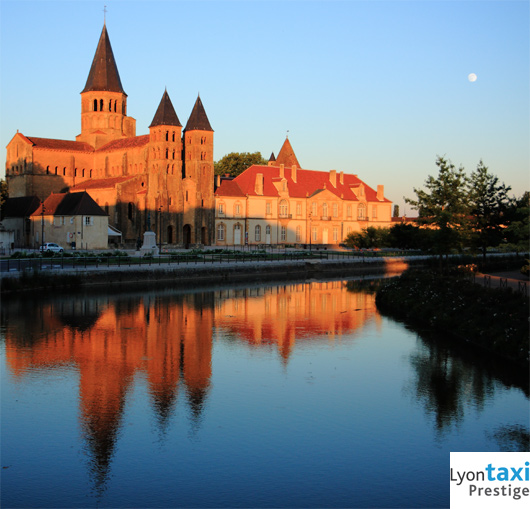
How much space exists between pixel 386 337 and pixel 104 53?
6769 cm

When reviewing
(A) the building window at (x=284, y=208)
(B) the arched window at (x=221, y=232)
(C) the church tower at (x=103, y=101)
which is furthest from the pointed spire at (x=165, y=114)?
(A) the building window at (x=284, y=208)

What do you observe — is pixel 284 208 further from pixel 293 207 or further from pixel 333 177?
pixel 333 177

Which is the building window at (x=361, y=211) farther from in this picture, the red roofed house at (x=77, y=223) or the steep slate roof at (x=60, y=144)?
the red roofed house at (x=77, y=223)

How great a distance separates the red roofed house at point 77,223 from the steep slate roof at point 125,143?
12686 mm

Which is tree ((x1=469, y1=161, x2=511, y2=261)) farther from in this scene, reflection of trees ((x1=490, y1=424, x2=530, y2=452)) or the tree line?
reflection of trees ((x1=490, y1=424, x2=530, y2=452))

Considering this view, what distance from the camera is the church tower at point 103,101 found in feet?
276

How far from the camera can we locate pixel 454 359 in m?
24.1

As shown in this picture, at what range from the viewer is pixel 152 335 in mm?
28500

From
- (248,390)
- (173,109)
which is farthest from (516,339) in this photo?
(173,109)

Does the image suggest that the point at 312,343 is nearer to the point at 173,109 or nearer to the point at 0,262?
the point at 0,262

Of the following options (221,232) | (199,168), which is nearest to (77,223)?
(199,168)

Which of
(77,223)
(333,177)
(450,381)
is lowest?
(450,381)

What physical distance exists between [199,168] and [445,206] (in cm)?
3373

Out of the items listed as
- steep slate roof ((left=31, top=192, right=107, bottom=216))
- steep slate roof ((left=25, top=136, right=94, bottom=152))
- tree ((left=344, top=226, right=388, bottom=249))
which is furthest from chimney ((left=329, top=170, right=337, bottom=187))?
steep slate roof ((left=31, top=192, right=107, bottom=216))
